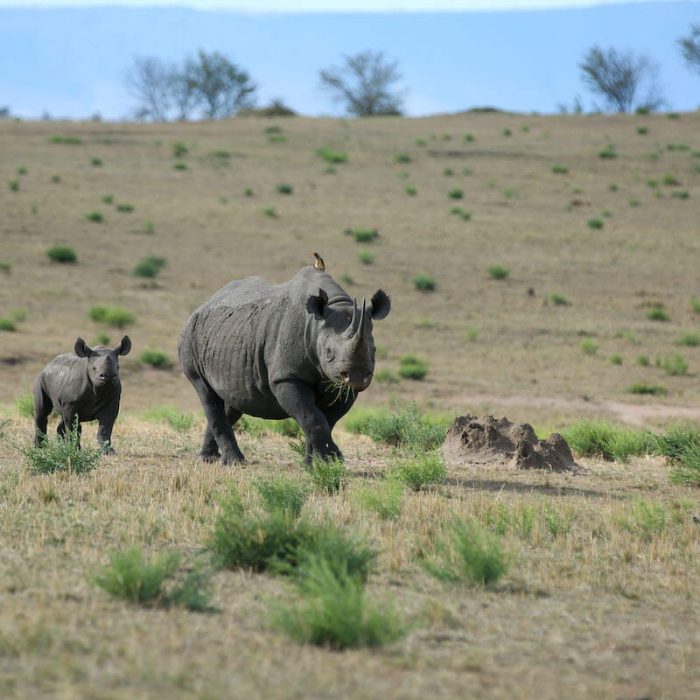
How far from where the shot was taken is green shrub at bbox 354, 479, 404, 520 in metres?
9.28

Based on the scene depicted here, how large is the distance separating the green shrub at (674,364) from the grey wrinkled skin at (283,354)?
55.6ft

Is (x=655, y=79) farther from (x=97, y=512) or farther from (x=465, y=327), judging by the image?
(x=97, y=512)

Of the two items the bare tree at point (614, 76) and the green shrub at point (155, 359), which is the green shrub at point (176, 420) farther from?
the bare tree at point (614, 76)

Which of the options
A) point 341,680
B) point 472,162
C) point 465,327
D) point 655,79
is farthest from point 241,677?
point 655,79

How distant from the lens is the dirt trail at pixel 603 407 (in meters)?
23.0

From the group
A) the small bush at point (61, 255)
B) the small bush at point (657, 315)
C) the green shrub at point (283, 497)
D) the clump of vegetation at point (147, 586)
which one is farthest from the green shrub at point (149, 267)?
the clump of vegetation at point (147, 586)

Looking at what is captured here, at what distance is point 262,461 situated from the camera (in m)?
12.8

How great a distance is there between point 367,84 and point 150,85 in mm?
28695

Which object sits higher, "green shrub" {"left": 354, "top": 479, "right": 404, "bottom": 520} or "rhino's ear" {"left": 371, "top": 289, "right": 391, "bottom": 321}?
"rhino's ear" {"left": 371, "top": 289, "right": 391, "bottom": 321}

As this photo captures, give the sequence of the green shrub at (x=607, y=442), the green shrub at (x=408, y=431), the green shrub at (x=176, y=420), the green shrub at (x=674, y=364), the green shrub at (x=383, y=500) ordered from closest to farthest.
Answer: the green shrub at (x=383, y=500), the green shrub at (x=408, y=431), the green shrub at (x=607, y=442), the green shrub at (x=176, y=420), the green shrub at (x=674, y=364)

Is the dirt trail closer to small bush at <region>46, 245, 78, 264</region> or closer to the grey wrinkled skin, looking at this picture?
the grey wrinkled skin

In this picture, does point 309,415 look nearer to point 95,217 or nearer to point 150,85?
point 95,217

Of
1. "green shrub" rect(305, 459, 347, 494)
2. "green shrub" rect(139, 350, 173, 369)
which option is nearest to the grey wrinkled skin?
"green shrub" rect(305, 459, 347, 494)

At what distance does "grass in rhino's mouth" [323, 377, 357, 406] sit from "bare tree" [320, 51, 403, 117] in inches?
3330
